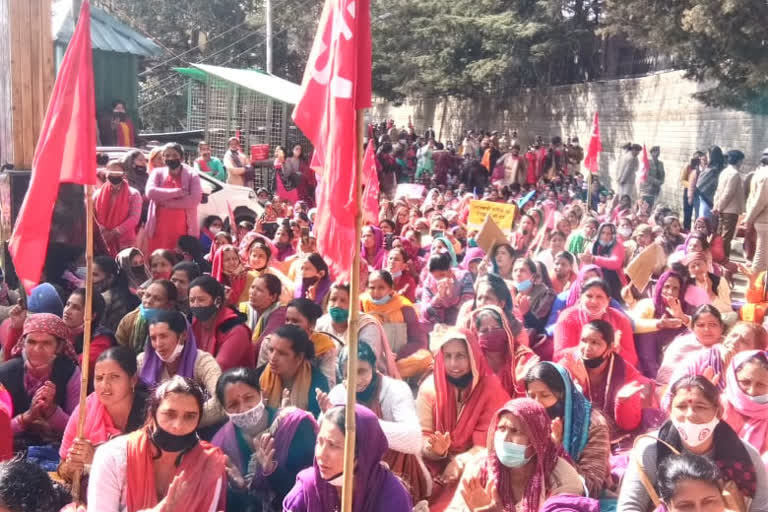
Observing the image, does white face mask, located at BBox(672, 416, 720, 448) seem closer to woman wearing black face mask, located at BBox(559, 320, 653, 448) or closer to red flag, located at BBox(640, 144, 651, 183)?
woman wearing black face mask, located at BBox(559, 320, 653, 448)

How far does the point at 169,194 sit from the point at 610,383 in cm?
397

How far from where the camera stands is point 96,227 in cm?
618

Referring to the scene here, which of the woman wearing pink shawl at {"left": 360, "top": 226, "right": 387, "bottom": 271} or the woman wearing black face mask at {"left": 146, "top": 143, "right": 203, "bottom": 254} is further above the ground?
the woman wearing black face mask at {"left": 146, "top": 143, "right": 203, "bottom": 254}

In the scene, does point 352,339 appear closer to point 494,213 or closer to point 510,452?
point 510,452

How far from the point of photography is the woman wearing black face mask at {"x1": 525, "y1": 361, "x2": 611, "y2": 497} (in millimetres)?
3340

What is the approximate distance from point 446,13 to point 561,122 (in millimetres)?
4297

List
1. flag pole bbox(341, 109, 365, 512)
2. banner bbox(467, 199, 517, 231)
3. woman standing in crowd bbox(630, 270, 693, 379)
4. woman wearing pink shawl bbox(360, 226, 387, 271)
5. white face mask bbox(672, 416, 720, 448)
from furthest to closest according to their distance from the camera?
banner bbox(467, 199, 517, 231) → woman wearing pink shawl bbox(360, 226, 387, 271) → woman standing in crowd bbox(630, 270, 693, 379) → white face mask bbox(672, 416, 720, 448) → flag pole bbox(341, 109, 365, 512)

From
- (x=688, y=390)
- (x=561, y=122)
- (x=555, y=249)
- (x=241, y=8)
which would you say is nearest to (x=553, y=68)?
(x=561, y=122)

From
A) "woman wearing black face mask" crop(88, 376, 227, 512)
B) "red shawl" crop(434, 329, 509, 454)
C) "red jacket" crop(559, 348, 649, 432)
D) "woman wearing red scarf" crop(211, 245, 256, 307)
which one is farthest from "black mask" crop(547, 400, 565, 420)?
"woman wearing red scarf" crop(211, 245, 256, 307)

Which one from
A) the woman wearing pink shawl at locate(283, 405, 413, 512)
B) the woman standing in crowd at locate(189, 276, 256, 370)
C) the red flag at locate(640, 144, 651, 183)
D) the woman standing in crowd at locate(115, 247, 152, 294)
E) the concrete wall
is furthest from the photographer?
the concrete wall

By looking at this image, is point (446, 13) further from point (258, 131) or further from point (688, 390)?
point (688, 390)

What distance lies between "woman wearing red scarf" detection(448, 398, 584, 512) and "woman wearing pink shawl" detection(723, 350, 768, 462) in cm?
102

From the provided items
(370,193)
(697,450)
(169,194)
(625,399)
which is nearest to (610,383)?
(625,399)

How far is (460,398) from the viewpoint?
3863mm
